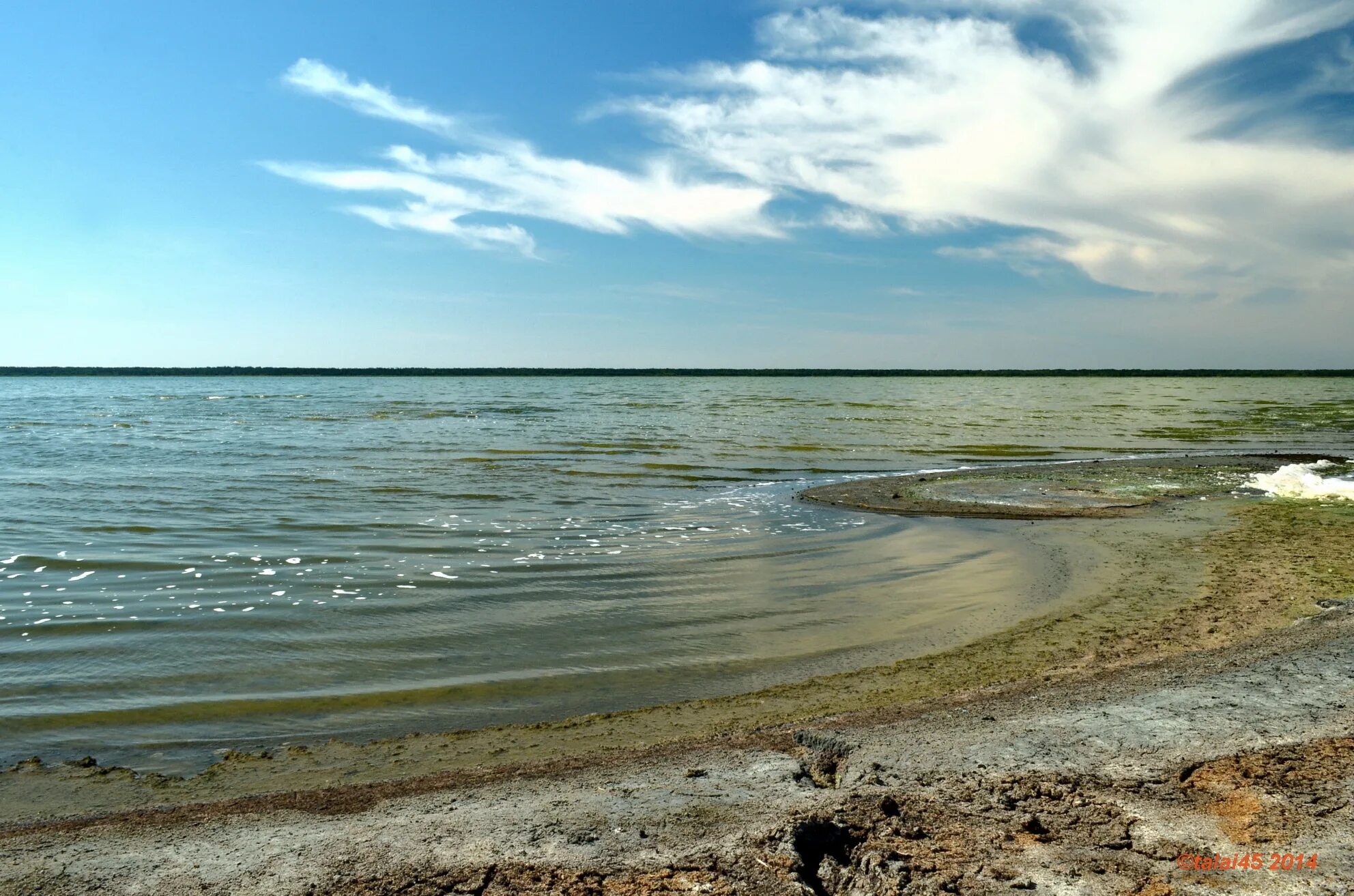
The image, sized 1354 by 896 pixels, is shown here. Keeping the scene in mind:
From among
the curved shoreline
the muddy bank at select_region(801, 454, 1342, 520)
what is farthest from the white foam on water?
the curved shoreline

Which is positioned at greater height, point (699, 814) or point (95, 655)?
point (699, 814)

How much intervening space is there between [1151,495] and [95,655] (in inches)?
639

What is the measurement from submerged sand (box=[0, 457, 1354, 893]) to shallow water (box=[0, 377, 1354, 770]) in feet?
1.96

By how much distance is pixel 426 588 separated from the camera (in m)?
9.22

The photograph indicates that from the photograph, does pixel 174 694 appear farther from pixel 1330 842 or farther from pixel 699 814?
pixel 1330 842

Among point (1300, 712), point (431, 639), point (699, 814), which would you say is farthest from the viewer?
point (431, 639)

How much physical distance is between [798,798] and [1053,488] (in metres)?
15.2

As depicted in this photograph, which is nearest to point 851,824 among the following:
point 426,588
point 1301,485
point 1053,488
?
point 426,588

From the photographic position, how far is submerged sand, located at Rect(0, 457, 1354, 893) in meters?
3.07

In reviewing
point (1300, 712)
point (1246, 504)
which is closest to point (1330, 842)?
point (1300, 712)

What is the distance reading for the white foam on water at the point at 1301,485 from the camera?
605 inches

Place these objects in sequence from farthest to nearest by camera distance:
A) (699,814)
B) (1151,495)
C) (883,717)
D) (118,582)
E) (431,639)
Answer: (1151,495)
(118,582)
(431,639)
(883,717)
(699,814)

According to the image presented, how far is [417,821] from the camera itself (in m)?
3.62

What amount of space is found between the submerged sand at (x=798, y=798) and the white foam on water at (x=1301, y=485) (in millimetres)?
11646
